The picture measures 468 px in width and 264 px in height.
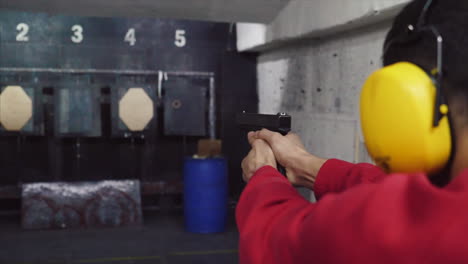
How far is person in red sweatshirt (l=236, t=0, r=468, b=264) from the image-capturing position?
69cm

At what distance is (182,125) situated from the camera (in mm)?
5367

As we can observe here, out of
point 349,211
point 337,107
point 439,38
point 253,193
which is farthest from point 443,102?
point 337,107

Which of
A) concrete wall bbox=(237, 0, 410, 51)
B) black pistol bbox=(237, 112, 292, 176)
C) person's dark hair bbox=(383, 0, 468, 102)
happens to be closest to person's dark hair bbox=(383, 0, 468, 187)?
person's dark hair bbox=(383, 0, 468, 102)

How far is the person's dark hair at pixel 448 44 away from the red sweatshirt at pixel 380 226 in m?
0.15

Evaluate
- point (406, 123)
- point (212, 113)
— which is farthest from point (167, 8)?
point (406, 123)

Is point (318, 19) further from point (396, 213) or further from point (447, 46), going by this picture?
point (396, 213)

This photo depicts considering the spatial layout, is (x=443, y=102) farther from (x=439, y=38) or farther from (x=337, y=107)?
(x=337, y=107)

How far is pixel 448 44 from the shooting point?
77cm

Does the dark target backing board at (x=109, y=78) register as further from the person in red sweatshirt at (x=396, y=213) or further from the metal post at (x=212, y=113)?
the person in red sweatshirt at (x=396, y=213)

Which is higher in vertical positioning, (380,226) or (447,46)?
(447,46)

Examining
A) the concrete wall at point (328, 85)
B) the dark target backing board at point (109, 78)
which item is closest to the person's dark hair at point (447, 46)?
the concrete wall at point (328, 85)

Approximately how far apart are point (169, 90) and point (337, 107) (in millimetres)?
2226

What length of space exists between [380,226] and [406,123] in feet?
0.56

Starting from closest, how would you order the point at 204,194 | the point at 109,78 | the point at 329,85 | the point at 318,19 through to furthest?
1. the point at 318,19
2. the point at 329,85
3. the point at 204,194
4. the point at 109,78
